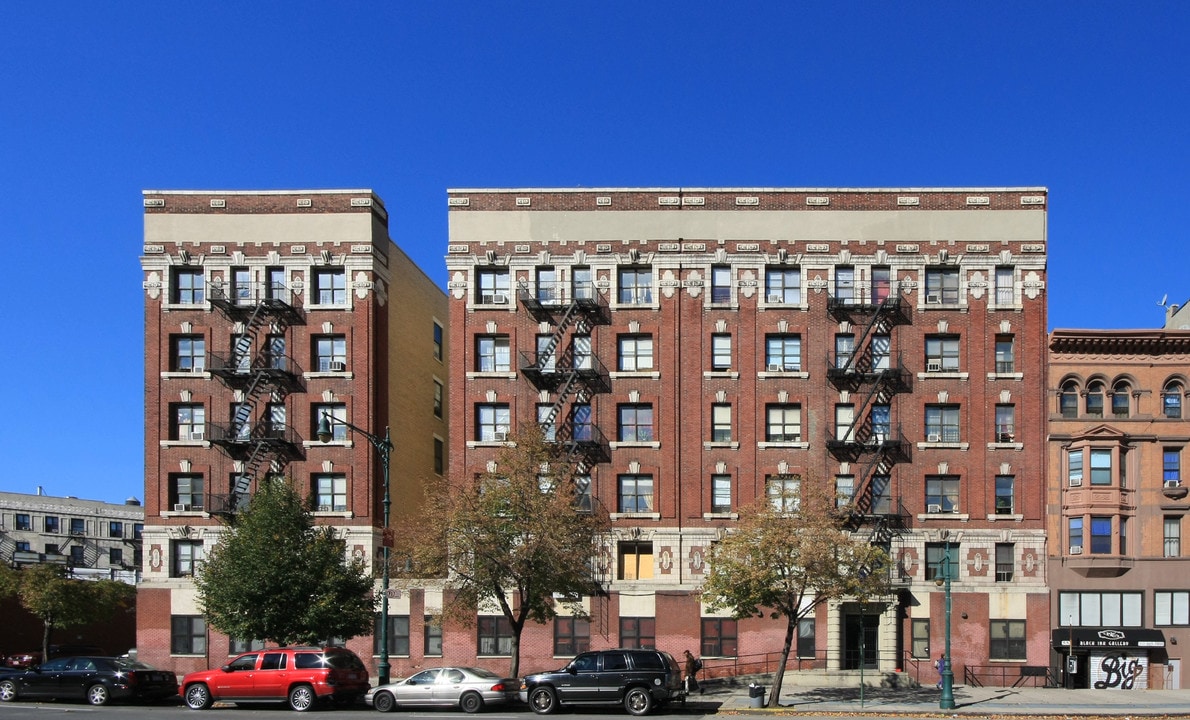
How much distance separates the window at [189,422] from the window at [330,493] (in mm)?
5505

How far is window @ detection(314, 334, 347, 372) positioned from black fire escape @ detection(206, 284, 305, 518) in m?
0.98

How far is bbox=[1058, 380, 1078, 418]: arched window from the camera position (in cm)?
4828

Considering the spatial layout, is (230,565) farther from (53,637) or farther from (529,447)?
(53,637)

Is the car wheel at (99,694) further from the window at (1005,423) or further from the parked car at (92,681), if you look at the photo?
the window at (1005,423)

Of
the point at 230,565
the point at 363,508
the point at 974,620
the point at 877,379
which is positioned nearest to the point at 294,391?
the point at 363,508

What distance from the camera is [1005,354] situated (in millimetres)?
48844

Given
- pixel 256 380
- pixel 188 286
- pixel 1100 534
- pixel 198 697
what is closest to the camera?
pixel 198 697

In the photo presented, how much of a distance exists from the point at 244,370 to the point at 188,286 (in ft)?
15.6

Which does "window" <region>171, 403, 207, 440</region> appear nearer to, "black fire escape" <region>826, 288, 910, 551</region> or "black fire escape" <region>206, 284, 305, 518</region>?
"black fire escape" <region>206, 284, 305, 518</region>

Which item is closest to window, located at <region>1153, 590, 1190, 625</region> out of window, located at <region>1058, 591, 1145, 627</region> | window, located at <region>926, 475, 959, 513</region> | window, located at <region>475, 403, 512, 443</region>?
window, located at <region>1058, 591, 1145, 627</region>

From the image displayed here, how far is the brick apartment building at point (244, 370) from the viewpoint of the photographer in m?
49.1

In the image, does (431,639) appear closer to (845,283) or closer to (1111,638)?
(845,283)

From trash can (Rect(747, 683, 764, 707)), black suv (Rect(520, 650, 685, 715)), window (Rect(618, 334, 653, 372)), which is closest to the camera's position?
black suv (Rect(520, 650, 685, 715))

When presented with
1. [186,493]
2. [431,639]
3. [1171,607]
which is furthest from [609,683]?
[1171,607]
